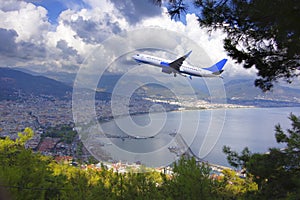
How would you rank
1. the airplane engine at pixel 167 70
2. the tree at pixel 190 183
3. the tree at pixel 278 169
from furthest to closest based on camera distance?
1. the airplane engine at pixel 167 70
2. the tree at pixel 278 169
3. the tree at pixel 190 183

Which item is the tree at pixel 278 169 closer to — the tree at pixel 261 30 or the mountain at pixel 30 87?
the tree at pixel 261 30

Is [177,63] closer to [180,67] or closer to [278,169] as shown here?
[180,67]

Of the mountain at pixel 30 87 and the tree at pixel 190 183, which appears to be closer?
the tree at pixel 190 183

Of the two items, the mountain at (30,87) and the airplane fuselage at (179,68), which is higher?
the mountain at (30,87)

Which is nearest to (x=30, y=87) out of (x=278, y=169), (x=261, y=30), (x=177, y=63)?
(x=177, y=63)

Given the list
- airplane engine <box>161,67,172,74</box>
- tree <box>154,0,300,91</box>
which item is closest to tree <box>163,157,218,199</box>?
tree <box>154,0,300,91</box>

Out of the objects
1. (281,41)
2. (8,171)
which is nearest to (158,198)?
(8,171)

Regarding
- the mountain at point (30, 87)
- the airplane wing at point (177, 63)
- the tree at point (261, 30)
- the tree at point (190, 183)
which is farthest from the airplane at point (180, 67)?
the mountain at point (30, 87)

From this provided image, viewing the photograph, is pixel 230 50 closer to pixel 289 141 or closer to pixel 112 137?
pixel 289 141
